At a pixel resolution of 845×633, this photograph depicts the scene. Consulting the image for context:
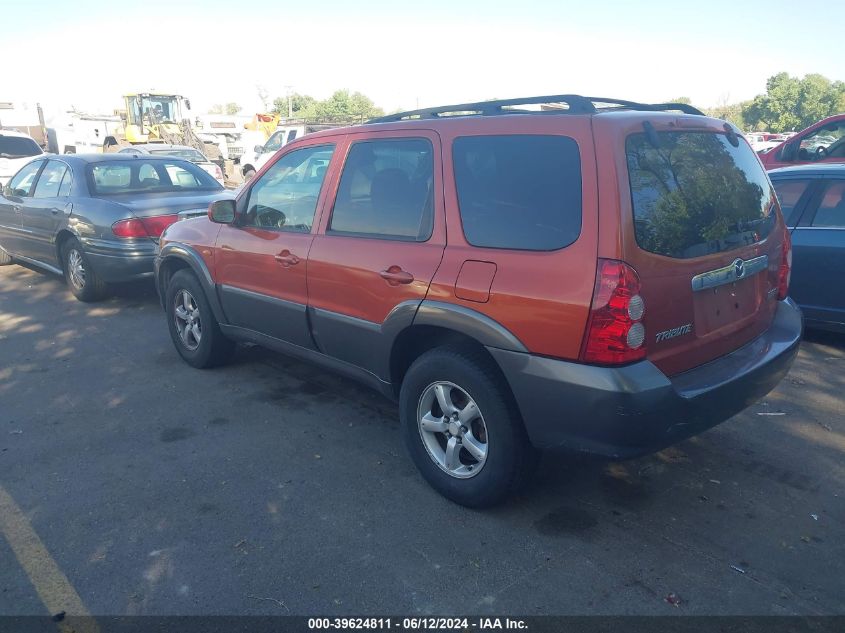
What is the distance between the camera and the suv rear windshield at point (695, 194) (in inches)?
114

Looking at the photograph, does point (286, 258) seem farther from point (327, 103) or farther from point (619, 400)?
point (327, 103)

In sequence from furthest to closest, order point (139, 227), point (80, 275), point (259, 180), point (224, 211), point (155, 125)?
point (155, 125)
point (80, 275)
point (139, 227)
point (224, 211)
point (259, 180)

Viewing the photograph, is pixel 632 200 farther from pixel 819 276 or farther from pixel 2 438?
pixel 2 438

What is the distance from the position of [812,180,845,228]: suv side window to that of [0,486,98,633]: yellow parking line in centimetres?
578

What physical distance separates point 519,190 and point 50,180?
702 cm

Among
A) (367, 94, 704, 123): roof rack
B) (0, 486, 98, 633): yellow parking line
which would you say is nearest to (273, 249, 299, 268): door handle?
(367, 94, 704, 123): roof rack

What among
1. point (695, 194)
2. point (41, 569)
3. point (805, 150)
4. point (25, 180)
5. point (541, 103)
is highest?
point (541, 103)

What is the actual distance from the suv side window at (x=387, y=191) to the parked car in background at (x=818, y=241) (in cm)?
370

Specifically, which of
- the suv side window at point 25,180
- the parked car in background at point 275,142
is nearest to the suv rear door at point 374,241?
the suv side window at point 25,180

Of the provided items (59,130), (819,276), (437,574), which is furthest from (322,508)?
(59,130)

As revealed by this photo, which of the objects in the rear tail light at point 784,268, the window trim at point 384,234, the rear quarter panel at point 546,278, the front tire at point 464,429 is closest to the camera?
the rear quarter panel at point 546,278

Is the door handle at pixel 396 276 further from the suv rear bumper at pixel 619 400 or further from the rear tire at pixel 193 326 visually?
the rear tire at pixel 193 326

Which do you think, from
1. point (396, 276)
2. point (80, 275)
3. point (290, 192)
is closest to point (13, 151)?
point (80, 275)

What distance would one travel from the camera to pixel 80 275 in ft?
25.0
